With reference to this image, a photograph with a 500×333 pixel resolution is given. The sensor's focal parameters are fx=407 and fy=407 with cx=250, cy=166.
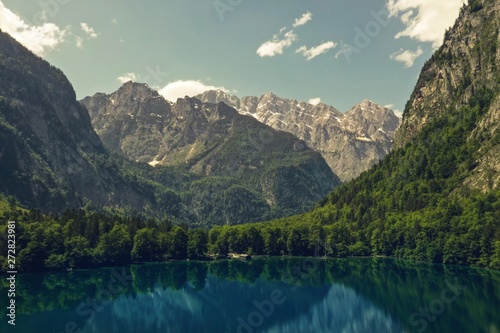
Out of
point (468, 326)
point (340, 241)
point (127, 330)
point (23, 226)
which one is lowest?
point (468, 326)

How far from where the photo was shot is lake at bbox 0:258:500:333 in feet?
249

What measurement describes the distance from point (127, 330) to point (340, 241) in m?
139

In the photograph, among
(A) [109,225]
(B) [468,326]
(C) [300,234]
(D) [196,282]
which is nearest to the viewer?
(B) [468,326]

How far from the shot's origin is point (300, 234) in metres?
194

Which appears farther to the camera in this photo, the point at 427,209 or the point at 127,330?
the point at 427,209

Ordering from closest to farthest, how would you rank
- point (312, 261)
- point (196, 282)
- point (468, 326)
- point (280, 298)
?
point (468, 326) < point (280, 298) < point (196, 282) < point (312, 261)

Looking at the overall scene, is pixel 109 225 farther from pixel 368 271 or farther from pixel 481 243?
pixel 481 243

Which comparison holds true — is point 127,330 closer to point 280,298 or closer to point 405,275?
point 280,298

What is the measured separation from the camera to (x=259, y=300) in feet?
329

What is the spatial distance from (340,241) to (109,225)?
346 feet

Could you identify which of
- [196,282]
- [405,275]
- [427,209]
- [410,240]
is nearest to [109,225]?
[196,282]

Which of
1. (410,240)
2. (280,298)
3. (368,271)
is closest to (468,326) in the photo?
(280,298)

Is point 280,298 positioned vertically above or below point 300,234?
below

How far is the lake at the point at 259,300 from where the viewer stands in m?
76.0
